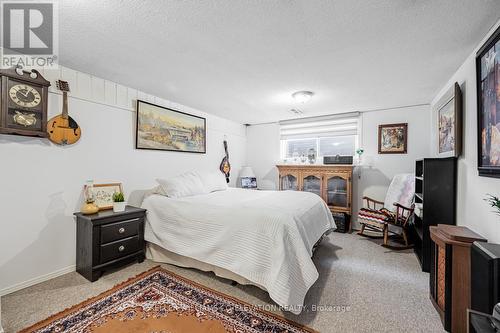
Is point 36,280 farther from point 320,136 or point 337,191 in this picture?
point 320,136

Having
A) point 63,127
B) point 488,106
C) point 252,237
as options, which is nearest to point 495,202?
point 488,106

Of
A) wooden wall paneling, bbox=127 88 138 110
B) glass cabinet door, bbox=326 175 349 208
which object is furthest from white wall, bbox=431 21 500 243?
wooden wall paneling, bbox=127 88 138 110

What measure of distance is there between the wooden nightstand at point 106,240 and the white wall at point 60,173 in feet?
0.78

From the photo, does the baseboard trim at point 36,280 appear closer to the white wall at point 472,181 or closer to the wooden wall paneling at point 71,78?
the wooden wall paneling at point 71,78

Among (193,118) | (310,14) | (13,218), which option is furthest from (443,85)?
(13,218)

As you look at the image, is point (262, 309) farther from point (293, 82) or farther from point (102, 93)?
point (102, 93)

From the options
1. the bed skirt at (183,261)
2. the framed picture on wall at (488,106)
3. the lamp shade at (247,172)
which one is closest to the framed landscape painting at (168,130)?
the lamp shade at (247,172)

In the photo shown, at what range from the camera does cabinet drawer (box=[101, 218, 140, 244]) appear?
2281 millimetres

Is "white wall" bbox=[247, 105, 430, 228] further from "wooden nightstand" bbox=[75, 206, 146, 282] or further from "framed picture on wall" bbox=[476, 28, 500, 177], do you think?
"wooden nightstand" bbox=[75, 206, 146, 282]

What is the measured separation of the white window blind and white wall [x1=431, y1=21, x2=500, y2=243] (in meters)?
1.94

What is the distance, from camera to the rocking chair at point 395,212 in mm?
3162

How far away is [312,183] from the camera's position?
14.4 feet

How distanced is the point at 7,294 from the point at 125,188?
141 cm

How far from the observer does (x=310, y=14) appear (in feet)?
4.95
